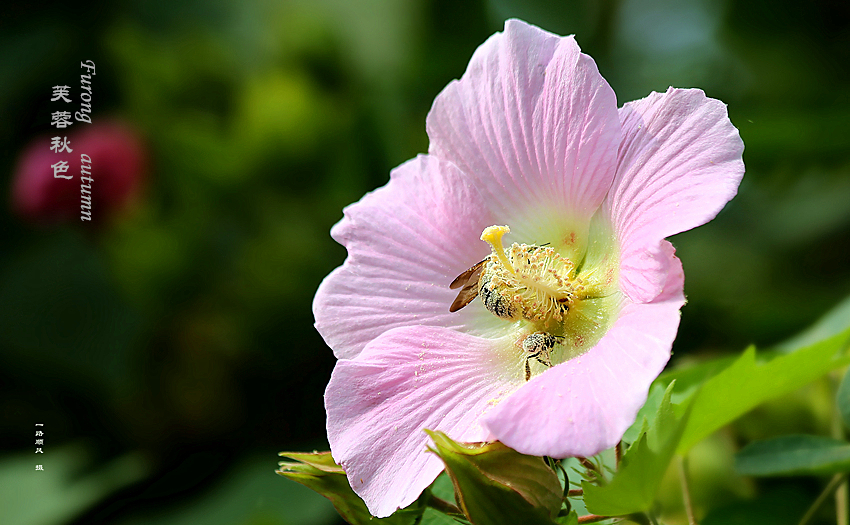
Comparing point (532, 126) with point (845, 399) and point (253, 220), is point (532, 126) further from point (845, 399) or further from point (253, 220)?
point (253, 220)

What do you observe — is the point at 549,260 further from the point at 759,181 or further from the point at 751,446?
the point at 759,181

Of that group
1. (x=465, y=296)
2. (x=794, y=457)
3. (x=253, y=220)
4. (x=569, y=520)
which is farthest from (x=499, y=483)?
(x=253, y=220)

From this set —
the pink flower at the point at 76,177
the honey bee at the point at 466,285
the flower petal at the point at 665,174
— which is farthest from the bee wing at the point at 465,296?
the pink flower at the point at 76,177

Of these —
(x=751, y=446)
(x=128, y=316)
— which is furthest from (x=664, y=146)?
(x=128, y=316)

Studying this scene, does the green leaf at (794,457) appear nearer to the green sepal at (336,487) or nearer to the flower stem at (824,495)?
the flower stem at (824,495)

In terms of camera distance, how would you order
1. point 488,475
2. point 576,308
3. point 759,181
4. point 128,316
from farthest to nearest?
point 128,316 < point 759,181 < point 576,308 < point 488,475

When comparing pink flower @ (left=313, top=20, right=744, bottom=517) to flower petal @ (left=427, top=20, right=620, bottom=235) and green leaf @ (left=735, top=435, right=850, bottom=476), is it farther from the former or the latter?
green leaf @ (left=735, top=435, right=850, bottom=476)
